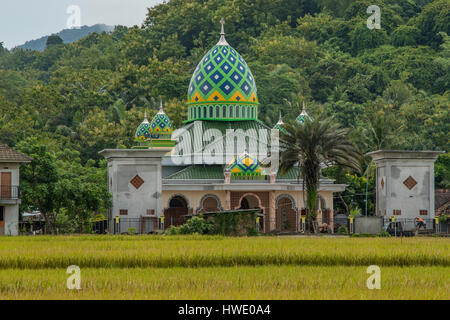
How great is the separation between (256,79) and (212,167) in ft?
107

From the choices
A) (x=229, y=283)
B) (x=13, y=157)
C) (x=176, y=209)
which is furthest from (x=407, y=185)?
(x=229, y=283)

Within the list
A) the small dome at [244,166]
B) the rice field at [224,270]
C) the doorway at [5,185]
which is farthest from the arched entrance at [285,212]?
the rice field at [224,270]

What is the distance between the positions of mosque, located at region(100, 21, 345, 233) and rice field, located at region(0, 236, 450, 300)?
17.5 metres

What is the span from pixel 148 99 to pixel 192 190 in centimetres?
3981

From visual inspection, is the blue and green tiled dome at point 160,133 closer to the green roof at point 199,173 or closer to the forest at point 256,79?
the green roof at point 199,173

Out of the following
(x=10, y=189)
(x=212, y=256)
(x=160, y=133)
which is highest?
(x=160, y=133)

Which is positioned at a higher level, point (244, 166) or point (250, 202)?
point (244, 166)

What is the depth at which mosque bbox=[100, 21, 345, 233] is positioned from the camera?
49094mm

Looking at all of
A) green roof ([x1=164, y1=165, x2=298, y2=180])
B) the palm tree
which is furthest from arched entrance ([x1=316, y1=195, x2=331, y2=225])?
the palm tree

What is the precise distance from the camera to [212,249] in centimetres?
2702

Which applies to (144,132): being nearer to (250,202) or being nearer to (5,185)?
(250,202)

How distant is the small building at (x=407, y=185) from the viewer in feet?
166

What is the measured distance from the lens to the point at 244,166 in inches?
2111

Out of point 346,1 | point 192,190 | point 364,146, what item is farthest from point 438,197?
point 346,1
